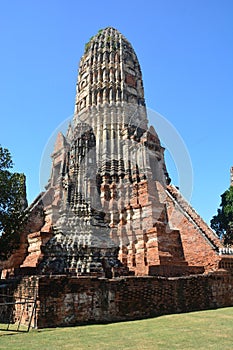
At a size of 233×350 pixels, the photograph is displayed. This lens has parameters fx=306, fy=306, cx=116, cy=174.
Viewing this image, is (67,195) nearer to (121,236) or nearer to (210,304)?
(121,236)

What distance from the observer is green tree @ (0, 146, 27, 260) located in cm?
1501

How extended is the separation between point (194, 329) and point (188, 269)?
26.2ft

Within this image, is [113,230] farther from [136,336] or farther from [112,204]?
[136,336]

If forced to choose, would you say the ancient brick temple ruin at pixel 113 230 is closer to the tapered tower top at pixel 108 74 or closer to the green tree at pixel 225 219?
the tapered tower top at pixel 108 74

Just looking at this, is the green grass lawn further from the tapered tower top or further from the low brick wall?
the tapered tower top

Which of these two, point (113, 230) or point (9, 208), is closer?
point (9, 208)

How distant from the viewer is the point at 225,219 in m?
27.8

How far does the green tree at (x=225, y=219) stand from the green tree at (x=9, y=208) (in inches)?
713

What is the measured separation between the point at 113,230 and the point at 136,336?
12.8 meters

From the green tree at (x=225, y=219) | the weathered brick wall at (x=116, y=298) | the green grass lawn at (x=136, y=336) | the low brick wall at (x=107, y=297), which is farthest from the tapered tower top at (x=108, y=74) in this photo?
the green grass lawn at (x=136, y=336)

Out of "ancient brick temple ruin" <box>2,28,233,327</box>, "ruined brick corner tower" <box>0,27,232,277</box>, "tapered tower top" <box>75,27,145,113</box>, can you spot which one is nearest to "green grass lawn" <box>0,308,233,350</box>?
"ancient brick temple ruin" <box>2,28,233,327</box>

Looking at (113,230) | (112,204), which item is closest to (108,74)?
(112,204)

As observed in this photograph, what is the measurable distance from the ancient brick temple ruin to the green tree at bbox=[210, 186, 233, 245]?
17.9 ft

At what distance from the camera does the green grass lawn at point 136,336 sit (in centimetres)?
593
